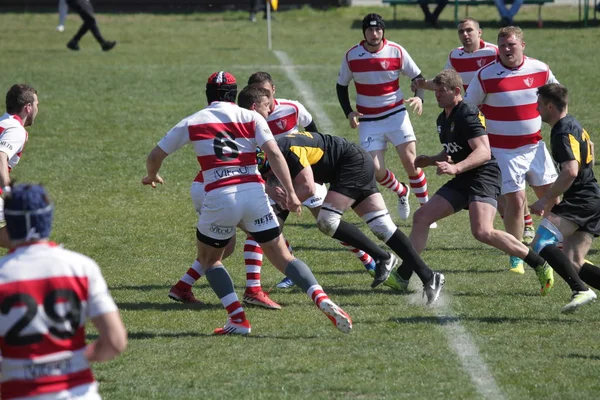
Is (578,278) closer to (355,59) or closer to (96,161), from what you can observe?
(355,59)

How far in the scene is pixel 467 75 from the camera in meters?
11.0

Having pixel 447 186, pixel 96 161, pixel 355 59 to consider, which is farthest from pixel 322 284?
pixel 96 161

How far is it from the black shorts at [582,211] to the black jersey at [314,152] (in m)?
1.70

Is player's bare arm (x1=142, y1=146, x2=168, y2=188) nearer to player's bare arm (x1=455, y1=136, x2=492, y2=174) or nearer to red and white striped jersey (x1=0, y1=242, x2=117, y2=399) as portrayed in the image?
player's bare arm (x1=455, y1=136, x2=492, y2=174)

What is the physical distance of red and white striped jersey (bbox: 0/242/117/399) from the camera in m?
3.97

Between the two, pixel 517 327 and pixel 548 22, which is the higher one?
pixel 517 327

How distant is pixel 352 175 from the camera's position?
26.3ft

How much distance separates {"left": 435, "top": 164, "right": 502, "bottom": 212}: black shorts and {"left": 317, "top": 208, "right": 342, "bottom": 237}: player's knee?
33.9 inches

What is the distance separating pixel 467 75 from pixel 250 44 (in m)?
14.1

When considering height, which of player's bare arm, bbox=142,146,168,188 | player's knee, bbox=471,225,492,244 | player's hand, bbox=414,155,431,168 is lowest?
player's knee, bbox=471,225,492,244

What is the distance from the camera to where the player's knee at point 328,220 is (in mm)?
8031

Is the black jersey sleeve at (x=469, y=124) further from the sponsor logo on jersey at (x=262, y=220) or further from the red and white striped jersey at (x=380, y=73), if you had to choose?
the red and white striped jersey at (x=380, y=73)

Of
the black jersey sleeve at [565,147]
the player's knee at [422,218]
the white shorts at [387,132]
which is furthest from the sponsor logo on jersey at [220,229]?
the white shorts at [387,132]

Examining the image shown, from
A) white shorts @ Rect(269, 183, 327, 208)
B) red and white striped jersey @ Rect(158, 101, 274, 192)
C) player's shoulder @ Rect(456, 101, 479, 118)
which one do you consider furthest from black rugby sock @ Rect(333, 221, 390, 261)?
red and white striped jersey @ Rect(158, 101, 274, 192)
